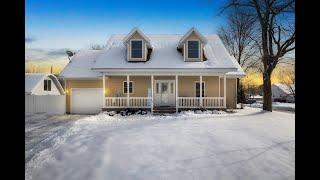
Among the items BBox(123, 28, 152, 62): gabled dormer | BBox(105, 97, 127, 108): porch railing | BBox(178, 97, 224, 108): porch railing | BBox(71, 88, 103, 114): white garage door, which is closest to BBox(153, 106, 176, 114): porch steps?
BBox(178, 97, 224, 108): porch railing

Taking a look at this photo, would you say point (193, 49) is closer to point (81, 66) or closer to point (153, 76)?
point (153, 76)

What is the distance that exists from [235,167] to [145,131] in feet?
16.8

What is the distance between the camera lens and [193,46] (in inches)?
854

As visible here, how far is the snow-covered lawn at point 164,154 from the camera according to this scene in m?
7.03

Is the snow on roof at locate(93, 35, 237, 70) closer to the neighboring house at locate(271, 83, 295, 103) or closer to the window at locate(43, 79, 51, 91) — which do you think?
the window at locate(43, 79, 51, 91)

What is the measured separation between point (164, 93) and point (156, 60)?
2.51m

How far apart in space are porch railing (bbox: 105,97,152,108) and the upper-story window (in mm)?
4458

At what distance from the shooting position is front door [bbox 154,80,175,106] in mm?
21984

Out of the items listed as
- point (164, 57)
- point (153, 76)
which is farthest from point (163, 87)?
point (164, 57)

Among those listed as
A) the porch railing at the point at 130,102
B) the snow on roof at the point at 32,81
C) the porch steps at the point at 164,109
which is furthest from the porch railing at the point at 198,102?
the snow on roof at the point at 32,81

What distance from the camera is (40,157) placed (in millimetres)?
8141

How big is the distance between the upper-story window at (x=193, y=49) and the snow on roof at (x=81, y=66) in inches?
281
